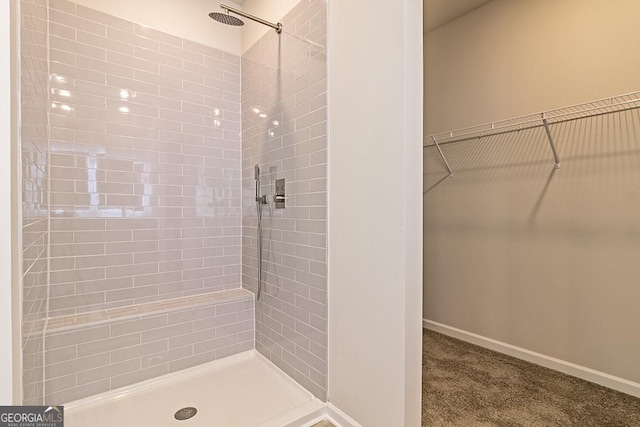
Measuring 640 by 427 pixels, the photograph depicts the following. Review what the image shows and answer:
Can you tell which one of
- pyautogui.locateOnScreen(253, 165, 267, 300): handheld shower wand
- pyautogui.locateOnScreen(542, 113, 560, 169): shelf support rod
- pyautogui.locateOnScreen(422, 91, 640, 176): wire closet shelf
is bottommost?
pyautogui.locateOnScreen(253, 165, 267, 300): handheld shower wand

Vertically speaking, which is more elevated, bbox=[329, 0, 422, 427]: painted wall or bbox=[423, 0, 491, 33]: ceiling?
bbox=[423, 0, 491, 33]: ceiling

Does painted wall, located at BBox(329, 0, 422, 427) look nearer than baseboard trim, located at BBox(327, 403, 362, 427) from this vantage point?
Yes

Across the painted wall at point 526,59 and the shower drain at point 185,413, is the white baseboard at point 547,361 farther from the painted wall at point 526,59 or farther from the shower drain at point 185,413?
the shower drain at point 185,413

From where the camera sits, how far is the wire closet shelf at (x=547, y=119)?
6.07 ft

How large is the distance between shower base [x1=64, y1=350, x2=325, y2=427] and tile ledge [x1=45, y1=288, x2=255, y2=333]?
45 centimetres

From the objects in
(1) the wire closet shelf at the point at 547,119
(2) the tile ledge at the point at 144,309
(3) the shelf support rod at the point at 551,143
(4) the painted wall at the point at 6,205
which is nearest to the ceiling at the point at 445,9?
(1) the wire closet shelf at the point at 547,119

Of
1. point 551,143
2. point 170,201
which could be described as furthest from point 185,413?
point 551,143

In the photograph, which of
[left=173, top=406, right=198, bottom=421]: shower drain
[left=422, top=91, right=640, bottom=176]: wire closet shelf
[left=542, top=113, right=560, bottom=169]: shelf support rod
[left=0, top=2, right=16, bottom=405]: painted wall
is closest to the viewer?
[left=0, top=2, right=16, bottom=405]: painted wall

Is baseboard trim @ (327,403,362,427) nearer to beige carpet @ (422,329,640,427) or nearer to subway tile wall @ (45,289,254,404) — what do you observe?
beige carpet @ (422,329,640,427)

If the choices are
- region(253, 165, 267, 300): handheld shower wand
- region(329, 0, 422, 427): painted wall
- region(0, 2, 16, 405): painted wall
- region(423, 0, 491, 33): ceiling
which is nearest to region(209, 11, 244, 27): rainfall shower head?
region(329, 0, 422, 427): painted wall

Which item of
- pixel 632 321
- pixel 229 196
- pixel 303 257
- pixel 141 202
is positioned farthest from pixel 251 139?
pixel 632 321

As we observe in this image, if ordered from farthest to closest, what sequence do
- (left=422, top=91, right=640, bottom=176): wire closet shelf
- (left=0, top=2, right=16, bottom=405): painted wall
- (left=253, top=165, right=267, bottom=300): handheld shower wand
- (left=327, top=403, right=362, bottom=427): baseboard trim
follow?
(left=253, top=165, right=267, bottom=300): handheld shower wand < (left=422, top=91, right=640, bottom=176): wire closet shelf < (left=327, top=403, right=362, bottom=427): baseboard trim < (left=0, top=2, right=16, bottom=405): painted wall

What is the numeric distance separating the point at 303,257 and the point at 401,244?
0.76 m

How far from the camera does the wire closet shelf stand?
1.85 meters
